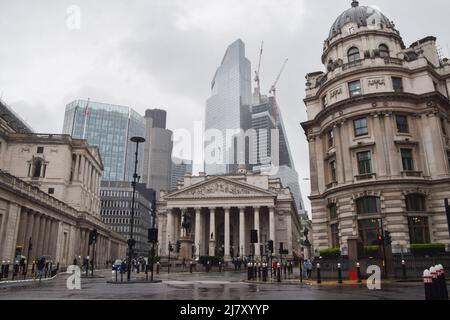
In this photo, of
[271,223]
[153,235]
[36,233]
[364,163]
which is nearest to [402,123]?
[364,163]

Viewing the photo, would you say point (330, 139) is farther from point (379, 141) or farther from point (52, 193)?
point (52, 193)

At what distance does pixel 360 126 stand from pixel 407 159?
5585 millimetres

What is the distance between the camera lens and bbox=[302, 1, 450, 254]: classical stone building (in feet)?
110

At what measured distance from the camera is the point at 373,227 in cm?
3347

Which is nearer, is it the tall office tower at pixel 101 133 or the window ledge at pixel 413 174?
the window ledge at pixel 413 174

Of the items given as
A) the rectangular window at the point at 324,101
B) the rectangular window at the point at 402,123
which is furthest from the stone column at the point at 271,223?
the rectangular window at the point at 402,123

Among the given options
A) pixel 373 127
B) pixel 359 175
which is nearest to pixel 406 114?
pixel 373 127

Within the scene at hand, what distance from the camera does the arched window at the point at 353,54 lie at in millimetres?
40803

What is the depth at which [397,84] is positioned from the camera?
38.2m

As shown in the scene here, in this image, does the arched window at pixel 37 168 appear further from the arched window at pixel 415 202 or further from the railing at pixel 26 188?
the arched window at pixel 415 202

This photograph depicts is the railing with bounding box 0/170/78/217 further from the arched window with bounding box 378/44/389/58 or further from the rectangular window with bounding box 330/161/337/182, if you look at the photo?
the arched window with bounding box 378/44/389/58

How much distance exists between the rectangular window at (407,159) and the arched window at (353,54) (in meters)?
11.8

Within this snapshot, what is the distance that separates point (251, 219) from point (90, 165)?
44466mm

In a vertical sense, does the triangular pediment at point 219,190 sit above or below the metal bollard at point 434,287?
above
